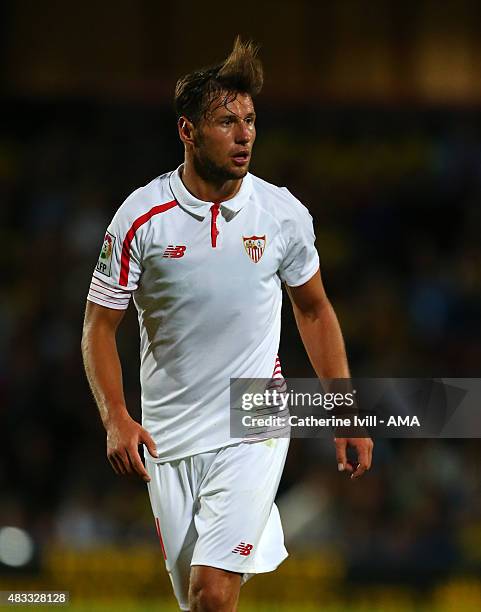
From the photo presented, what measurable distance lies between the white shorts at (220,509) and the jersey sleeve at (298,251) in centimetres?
64

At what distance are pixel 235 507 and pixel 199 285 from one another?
0.83 metres

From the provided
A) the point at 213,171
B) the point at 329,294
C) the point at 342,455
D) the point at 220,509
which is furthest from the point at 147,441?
the point at 329,294

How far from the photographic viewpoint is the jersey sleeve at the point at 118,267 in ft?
14.0

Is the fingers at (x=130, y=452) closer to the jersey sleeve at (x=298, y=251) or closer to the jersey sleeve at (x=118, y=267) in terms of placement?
the jersey sleeve at (x=118, y=267)

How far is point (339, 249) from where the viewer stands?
11.0 meters

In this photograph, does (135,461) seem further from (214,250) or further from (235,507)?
(214,250)

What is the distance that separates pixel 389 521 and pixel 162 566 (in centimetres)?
180

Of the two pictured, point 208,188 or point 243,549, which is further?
point 208,188

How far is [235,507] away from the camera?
13.9 ft

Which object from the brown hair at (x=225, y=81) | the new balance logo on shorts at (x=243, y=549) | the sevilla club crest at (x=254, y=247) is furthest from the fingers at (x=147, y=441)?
the brown hair at (x=225, y=81)

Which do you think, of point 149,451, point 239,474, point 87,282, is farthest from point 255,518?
point 87,282

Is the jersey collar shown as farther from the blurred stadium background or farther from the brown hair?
the blurred stadium background

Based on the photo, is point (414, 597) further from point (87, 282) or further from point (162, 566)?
point (87, 282)

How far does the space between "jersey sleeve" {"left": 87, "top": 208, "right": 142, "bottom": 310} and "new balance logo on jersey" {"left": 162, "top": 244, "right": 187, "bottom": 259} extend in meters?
0.11
